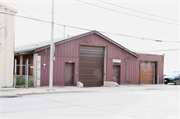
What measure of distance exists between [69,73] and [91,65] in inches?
103

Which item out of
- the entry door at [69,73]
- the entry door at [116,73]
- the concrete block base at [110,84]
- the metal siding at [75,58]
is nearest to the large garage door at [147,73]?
the metal siding at [75,58]

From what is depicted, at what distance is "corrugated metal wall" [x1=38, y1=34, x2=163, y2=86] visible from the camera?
1942 cm

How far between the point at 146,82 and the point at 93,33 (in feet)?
32.6

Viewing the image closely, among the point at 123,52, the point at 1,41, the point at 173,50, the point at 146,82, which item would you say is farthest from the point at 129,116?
the point at 173,50

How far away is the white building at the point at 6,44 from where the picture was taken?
52.4 ft

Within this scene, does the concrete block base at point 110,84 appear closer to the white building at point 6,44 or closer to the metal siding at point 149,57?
the metal siding at point 149,57

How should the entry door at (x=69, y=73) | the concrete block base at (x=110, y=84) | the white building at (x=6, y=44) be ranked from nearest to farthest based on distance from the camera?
the white building at (x=6, y=44)
the entry door at (x=69, y=73)
the concrete block base at (x=110, y=84)

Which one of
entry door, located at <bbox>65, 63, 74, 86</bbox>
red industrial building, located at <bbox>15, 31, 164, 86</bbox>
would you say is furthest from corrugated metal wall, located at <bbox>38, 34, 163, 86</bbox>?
entry door, located at <bbox>65, 63, 74, 86</bbox>

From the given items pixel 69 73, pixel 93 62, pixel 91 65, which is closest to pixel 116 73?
pixel 93 62

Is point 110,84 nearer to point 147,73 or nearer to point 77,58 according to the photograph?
point 77,58

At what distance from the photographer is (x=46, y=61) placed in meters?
19.3

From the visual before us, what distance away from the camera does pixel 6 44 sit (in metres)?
16.2

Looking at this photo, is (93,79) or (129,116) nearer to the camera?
(129,116)

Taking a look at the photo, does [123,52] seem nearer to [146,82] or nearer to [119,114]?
[146,82]
